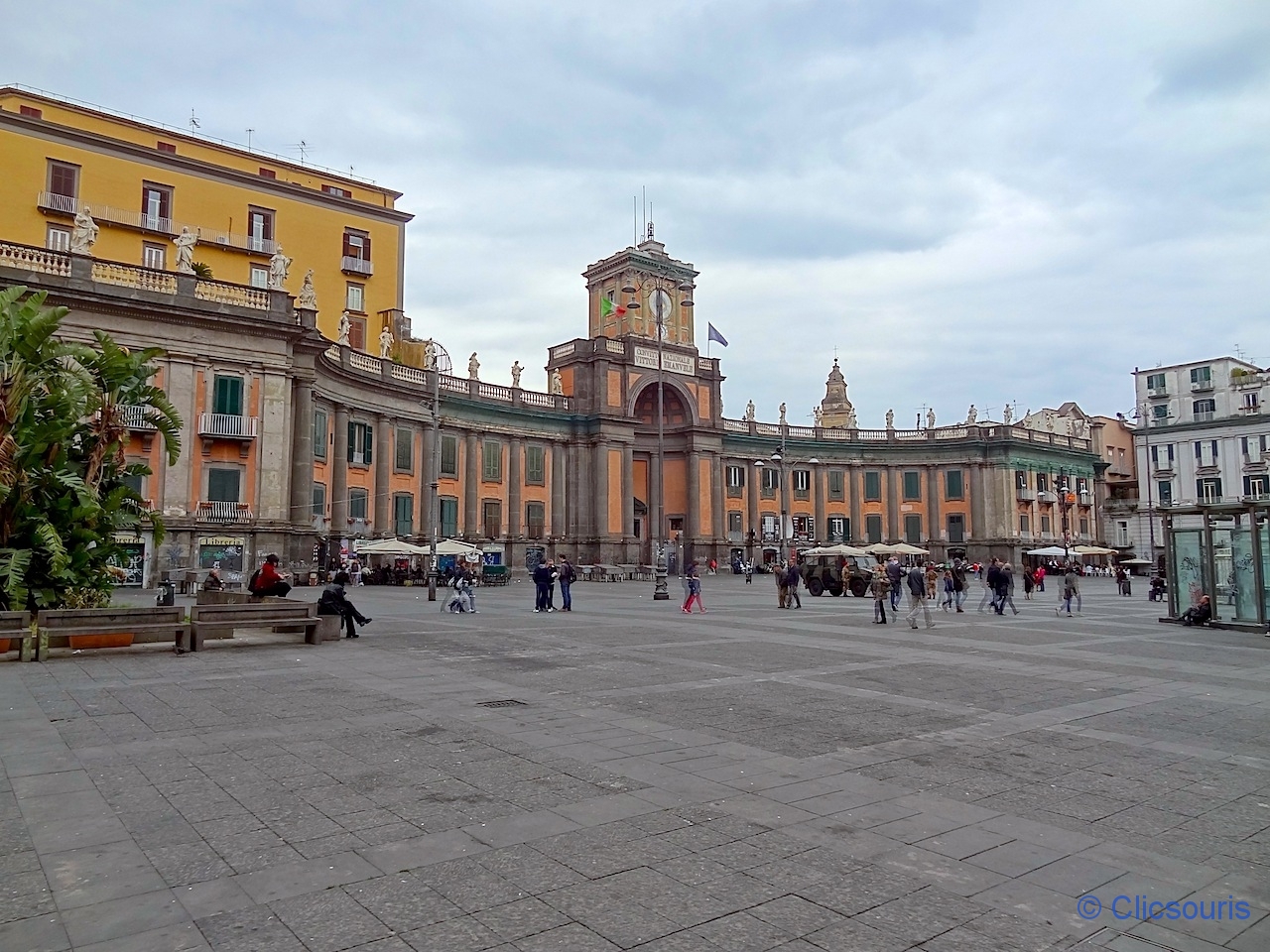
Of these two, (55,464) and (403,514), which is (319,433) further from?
(55,464)

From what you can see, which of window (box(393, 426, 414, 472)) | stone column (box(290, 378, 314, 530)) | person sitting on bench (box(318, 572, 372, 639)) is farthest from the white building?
person sitting on bench (box(318, 572, 372, 639))

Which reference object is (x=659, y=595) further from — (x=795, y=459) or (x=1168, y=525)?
(x=795, y=459)

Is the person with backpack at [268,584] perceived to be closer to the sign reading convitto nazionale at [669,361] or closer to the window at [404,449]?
the window at [404,449]

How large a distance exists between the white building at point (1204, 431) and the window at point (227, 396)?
213 ft

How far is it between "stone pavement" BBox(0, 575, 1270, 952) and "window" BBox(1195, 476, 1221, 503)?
71.4 m

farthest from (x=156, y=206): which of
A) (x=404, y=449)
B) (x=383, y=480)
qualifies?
(x=383, y=480)

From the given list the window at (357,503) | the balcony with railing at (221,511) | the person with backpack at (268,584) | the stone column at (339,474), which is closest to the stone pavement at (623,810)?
the person with backpack at (268,584)

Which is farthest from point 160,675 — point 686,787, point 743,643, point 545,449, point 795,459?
point 795,459

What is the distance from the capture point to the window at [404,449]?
4634 centimetres

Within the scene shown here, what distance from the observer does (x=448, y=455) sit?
50.1m

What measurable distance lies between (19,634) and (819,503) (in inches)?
2465

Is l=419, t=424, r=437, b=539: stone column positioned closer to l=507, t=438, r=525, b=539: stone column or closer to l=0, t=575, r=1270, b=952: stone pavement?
l=507, t=438, r=525, b=539: stone column

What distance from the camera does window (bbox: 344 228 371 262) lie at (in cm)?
4728

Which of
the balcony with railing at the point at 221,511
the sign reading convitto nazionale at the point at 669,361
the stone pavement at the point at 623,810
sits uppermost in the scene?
the sign reading convitto nazionale at the point at 669,361
